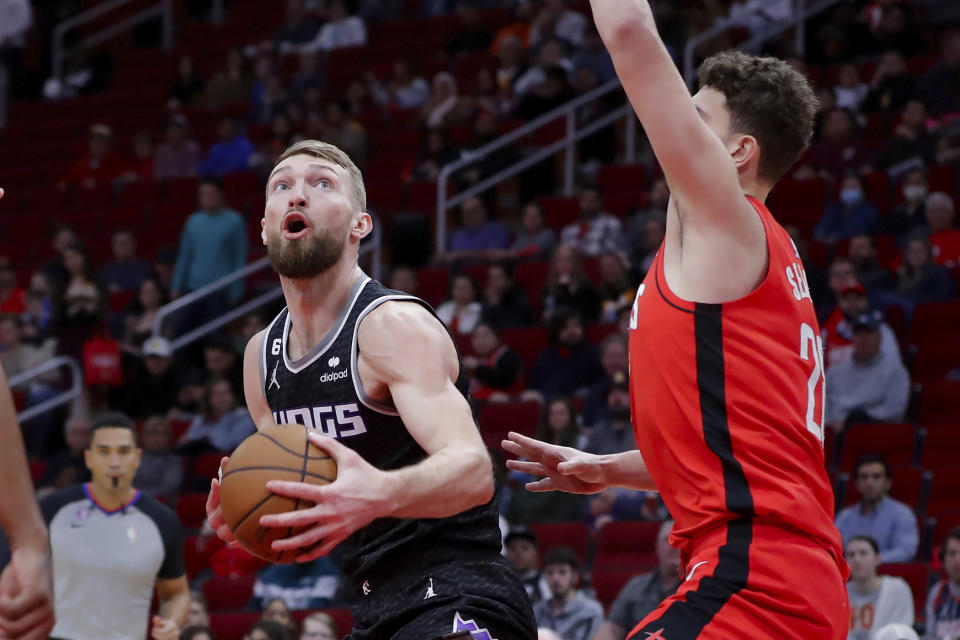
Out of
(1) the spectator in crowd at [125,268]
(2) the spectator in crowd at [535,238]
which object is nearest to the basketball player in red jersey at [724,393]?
(2) the spectator in crowd at [535,238]

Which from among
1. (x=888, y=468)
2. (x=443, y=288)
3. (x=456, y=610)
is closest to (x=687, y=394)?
(x=456, y=610)

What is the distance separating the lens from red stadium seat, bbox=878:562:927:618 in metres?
8.55

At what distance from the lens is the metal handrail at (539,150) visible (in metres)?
13.8

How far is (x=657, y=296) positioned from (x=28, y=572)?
1.58 metres

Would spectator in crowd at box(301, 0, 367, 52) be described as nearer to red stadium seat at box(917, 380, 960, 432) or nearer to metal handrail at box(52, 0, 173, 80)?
metal handrail at box(52, 0, 173, 80)

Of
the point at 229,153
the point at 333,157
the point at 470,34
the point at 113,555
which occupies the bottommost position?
the point at 113,555

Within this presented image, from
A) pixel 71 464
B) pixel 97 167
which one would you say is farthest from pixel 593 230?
pixel 97 167

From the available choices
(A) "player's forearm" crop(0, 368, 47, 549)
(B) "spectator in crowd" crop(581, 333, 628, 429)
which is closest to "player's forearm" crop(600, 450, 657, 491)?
(A) "player's forearm" crop(0, 368, 47, 549)

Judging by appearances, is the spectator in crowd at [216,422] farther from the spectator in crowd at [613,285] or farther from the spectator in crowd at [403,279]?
the spectator in crowd at [613,285]

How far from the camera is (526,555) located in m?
8.88

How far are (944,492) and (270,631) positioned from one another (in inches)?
179

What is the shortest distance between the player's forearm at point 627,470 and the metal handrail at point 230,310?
29.7ft

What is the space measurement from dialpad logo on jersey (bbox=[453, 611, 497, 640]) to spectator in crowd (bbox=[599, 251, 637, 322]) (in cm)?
796

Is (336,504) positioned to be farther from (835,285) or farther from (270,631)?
(835,285)
